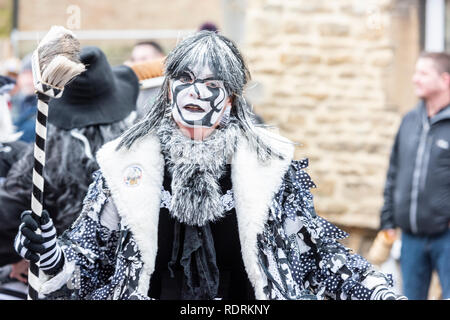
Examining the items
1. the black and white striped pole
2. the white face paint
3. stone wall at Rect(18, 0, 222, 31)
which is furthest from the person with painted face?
stone wall at Rect(18, 0, 222, 31)

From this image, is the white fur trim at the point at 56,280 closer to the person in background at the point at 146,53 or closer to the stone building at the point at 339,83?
the person in background at the point at 146,53

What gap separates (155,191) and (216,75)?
0.51 meters

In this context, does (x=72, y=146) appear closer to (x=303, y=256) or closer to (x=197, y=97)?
(x=197, y=97)

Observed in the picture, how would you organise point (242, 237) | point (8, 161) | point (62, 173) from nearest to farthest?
point (242, 237)
point (62, 173)
point (8, 161)

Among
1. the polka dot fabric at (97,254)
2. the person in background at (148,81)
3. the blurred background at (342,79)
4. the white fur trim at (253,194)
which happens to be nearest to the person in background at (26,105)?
the person in background at (148,81)

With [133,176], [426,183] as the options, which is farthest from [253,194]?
[426,183]

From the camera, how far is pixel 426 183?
229 inches

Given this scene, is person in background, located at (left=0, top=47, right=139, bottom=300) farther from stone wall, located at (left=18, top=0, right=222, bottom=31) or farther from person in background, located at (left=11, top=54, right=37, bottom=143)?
stone wall, located at (left=18, top=0, right=222, bottom=31)

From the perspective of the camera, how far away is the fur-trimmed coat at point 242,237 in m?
3.08

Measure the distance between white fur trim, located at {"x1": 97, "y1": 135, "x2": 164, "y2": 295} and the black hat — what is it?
1.06 metres

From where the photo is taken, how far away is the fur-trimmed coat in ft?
10.1
